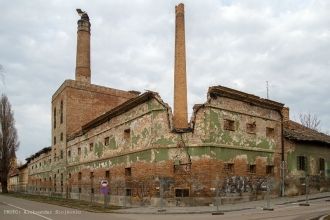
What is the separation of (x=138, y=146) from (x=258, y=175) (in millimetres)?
8343

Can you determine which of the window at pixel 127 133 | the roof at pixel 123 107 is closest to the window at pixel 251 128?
the roof at pixel 123 107

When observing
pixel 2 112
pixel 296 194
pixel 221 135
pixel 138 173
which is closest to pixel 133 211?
pixel 138 173

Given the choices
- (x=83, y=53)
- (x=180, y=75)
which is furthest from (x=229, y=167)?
(x=83, y=53)

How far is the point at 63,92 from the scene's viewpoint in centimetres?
4531

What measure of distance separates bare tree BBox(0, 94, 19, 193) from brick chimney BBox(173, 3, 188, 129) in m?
31.8

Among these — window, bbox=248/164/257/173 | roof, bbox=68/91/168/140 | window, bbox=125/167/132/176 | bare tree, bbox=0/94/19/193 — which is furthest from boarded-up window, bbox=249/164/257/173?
bare tree, bbox=0/94/19/193

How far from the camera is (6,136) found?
55.4 meters

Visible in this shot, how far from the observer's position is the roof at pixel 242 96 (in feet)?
84.3

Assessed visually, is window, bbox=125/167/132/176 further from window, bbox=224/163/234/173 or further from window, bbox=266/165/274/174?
window, bbox=266/165/274/174

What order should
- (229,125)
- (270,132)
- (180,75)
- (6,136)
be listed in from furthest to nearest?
1. (6,136)
2. (180,75)
3. (270,132)
4. (229,125)

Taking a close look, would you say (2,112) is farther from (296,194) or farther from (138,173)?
(296,194)

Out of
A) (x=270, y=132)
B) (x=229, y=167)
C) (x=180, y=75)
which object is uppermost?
(x=180, y=75)

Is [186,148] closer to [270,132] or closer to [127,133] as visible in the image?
[127,133]

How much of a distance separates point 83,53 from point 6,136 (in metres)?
18.3
